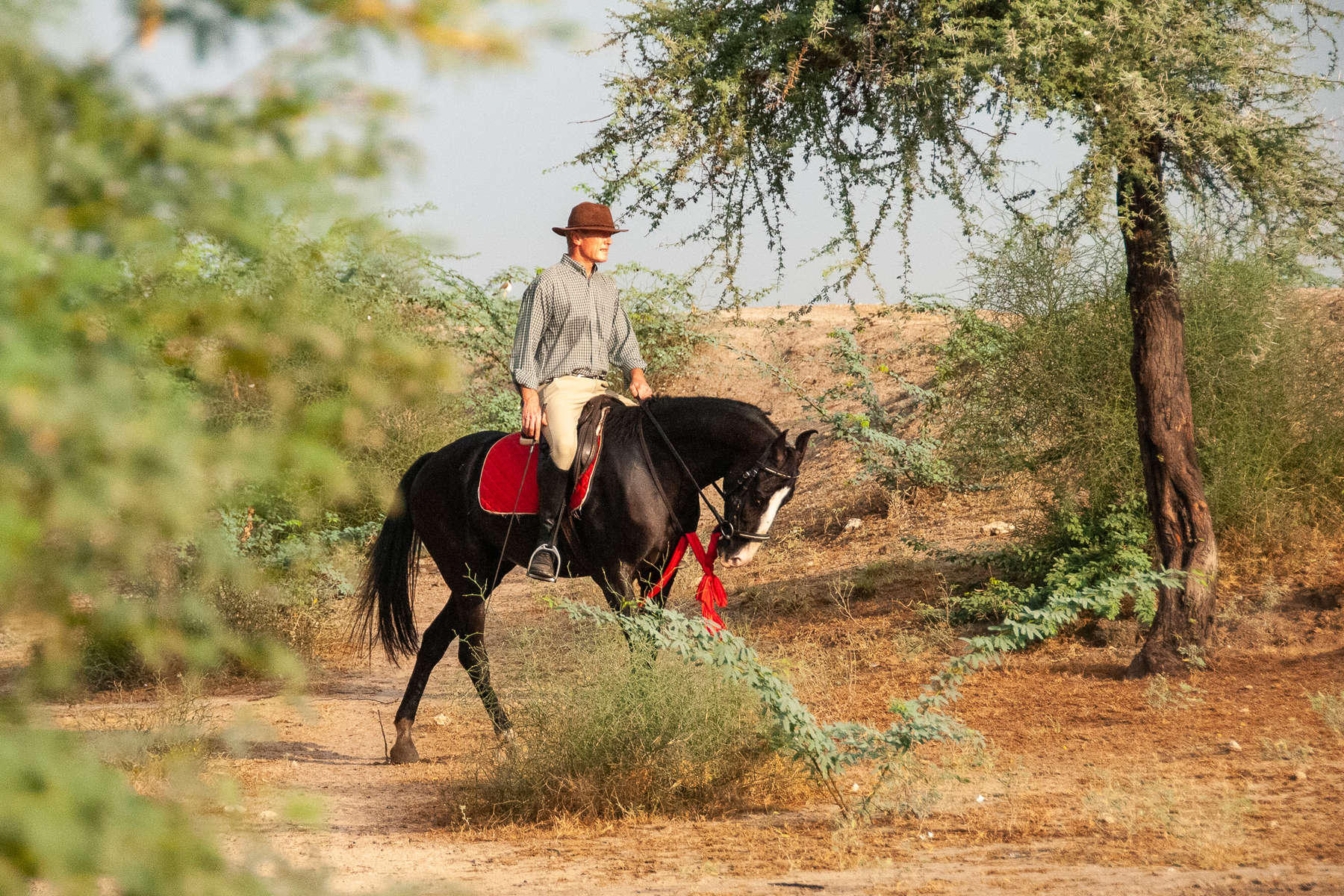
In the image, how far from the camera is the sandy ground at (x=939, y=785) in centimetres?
386

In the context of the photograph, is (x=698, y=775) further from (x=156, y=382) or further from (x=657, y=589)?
(x=156, y=382)

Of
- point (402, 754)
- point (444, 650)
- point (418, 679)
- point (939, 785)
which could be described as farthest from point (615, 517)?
point (939, 785)

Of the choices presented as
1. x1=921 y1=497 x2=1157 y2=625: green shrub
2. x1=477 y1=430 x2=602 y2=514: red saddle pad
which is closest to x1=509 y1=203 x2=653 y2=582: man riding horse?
x1=477 y1=430 x2=602 y2=514: red saddle pad

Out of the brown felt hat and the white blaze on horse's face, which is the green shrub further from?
the brown felt hat

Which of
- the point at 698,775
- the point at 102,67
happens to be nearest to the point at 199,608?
the point at 102,67

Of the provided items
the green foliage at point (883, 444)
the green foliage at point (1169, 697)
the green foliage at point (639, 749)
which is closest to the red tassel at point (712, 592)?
the green foliage at point (639, 749)

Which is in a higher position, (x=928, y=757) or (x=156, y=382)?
(x=156, y=382)

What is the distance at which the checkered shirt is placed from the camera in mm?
6602

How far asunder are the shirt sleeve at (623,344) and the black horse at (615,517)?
461 mm

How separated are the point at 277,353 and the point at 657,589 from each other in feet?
15.4

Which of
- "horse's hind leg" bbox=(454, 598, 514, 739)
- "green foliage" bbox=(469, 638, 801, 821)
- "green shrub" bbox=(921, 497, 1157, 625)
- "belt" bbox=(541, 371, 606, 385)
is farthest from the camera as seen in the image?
"green shrub" bbox=(921, 497, 1157, 625)

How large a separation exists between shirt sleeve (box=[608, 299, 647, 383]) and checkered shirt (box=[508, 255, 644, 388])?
91 millimetres

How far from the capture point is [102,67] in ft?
3.86

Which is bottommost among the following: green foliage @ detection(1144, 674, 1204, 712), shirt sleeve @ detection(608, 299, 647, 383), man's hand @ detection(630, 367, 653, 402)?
green foliage @ detection(1144, 674, 1204, 712)
